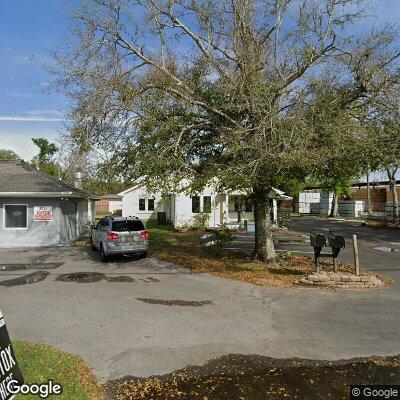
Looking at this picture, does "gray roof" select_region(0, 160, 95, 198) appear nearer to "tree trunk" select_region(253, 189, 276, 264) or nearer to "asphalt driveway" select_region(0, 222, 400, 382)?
"asphalt driveway" select_region(0, 222, 400, 382)

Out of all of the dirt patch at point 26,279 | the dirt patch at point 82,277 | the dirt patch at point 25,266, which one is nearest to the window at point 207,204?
the dirt patch at point 25,266

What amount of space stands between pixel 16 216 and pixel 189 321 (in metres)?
16.4

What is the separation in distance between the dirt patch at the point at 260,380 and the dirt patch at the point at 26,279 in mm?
7813

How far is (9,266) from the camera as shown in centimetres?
1497

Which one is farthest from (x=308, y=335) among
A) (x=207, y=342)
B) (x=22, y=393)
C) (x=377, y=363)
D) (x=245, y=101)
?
(x=245, y=101)

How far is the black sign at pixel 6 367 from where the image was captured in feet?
12.7

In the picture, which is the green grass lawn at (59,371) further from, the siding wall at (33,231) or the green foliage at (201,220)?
the green foliage at (201,220)

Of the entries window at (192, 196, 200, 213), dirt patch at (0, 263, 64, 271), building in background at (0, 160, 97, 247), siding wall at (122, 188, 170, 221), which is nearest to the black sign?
dirt patch at (0, 263, 64, 271)

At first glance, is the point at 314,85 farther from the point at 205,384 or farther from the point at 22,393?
the point at 22,393

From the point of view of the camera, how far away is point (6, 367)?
13.2 feet

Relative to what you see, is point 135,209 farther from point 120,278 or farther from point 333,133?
point 333,133

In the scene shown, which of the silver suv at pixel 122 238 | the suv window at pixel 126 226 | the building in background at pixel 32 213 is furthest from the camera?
the building in background at pixel 32 213

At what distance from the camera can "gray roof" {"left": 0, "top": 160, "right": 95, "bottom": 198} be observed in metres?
21.0

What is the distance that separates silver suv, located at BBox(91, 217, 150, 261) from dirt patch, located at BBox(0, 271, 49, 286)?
283 cm
